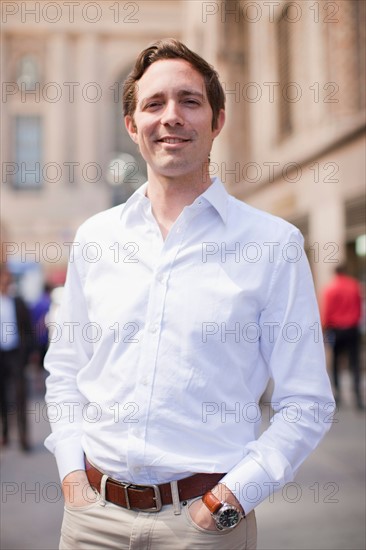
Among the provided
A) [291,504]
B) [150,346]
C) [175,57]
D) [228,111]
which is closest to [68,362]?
[150,346]

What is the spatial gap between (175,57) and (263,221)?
1.62ft

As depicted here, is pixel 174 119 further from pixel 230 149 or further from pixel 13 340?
pixel 230 149

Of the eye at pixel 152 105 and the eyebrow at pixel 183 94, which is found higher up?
the eyebrow at pixel 183 94

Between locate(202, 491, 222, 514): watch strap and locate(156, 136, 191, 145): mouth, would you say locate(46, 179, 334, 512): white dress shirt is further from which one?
locate(156, 136, 191, 145): mouth

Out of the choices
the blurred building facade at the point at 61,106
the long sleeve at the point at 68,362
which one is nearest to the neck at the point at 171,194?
Answer: the long sleeve at the point at 68,362

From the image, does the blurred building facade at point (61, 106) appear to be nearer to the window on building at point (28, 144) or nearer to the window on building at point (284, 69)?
the window on building at point (28, 144)

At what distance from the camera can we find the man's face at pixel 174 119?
5.93 ft

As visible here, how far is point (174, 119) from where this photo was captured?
1786 millimetres

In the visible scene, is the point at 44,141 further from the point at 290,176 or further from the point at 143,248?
the point at 143,248

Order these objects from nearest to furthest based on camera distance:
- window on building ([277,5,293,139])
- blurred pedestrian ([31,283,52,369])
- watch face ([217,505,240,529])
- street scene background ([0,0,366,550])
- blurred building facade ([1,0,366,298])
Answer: watch face ([217,505,240,529]), street scene background ([0,0,366,550]), blurred pedestrian ([31,283,52,369]), blurred building facade ([1,0,366,298]), window on building ([277,5,293,139])

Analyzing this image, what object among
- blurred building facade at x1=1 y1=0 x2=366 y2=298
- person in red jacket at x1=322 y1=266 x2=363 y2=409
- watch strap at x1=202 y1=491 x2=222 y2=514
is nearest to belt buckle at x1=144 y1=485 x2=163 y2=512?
watch strap at x1=202 y1=491 x2=222 y2=514

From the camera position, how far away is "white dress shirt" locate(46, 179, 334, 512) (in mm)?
1685

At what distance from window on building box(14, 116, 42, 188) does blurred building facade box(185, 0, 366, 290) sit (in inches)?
576

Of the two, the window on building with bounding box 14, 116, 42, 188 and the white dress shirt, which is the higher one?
the window on building with bounding box 14, 116, 42, 188
